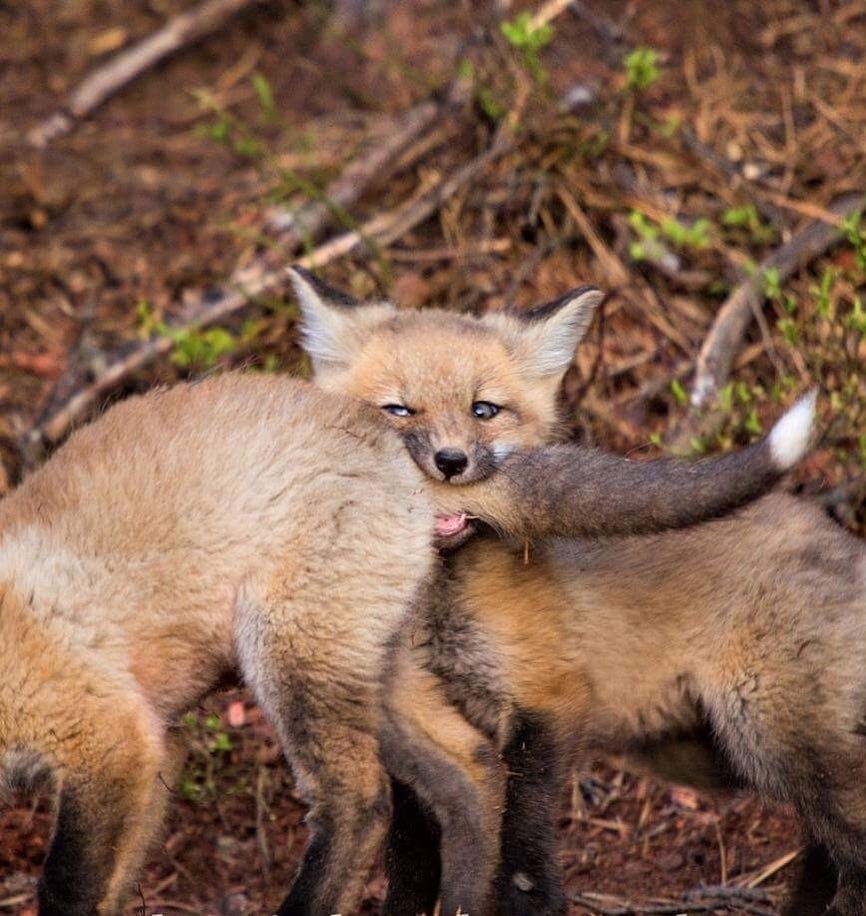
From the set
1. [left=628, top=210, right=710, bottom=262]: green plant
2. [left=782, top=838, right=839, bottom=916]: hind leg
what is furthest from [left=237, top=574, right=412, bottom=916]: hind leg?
[left=628, top=210, right=710, bottom=262]: green plant

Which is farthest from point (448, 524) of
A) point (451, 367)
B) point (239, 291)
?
point (239, 291)

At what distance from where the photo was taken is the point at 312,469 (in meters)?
3.77

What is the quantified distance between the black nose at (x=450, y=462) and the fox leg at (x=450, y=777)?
20.9 inches

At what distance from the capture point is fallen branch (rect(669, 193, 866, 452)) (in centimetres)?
575

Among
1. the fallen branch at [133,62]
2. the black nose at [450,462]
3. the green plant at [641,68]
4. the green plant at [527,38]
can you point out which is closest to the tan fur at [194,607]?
the black nose at [450,462]

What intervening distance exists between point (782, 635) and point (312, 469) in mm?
1406

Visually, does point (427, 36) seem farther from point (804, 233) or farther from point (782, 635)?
point (782, 635)

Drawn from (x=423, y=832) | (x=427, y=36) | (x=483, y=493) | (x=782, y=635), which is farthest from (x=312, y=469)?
(x=427, y=36)

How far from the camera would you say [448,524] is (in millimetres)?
3971

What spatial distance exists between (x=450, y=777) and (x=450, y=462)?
0.84 meters

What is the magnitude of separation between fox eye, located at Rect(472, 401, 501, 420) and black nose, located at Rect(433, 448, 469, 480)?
14.0 inches

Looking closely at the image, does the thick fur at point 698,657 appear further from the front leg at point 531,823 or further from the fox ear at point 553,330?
the fox ear at point 553,330

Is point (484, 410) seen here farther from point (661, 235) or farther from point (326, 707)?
point (661, 235)

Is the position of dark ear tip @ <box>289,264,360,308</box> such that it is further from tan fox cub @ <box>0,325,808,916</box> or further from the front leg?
the front leg
